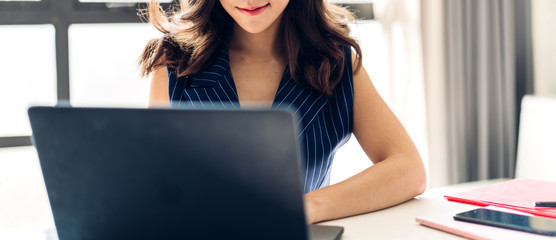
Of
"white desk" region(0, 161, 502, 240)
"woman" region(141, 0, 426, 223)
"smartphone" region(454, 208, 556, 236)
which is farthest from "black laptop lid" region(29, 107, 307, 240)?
"woman" region(141, 0, 426, 223)

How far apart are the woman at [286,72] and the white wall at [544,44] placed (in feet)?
4.59

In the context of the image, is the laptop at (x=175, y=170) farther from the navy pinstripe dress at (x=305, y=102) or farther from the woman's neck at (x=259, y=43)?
the woman's neck at (x=259, y=43)

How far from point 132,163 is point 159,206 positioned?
2.3 inches

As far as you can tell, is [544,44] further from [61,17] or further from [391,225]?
[61,17]

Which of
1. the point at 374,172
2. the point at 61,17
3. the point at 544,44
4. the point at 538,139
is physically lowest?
the point at 538,139

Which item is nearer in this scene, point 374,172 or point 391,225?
point 391,225

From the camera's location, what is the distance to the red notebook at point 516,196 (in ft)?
3.43

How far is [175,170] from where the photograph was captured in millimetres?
624

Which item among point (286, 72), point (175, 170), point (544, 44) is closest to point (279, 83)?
point (286, 72)

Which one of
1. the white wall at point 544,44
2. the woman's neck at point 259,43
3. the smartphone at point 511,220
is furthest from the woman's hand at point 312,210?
the white wall at point 544,44

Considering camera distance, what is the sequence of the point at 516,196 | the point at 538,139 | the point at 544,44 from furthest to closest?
the point at 544,44, the point at 538,139, the point at 516,196

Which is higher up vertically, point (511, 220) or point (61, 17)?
point (61, 17)

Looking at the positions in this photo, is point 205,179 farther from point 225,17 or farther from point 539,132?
point 539,132

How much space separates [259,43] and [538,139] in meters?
1.28
